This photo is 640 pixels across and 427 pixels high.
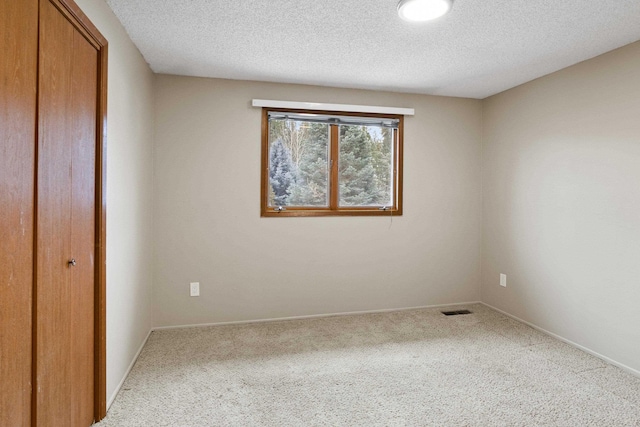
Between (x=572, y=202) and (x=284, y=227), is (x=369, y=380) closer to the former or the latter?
(x=284, y=227)

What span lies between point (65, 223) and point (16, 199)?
0.37m

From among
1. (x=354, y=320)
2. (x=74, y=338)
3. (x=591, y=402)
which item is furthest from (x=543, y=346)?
(x=74, y=338)

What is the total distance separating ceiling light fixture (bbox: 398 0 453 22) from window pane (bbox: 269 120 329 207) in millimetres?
1605

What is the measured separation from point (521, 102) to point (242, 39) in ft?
8.71

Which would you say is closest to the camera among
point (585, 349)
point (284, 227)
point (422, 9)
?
point (422, 9)

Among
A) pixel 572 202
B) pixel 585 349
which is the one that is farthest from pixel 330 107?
pixel 585 349

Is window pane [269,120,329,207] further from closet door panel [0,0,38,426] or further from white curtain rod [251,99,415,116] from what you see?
closet door panel [0,0,38,426]

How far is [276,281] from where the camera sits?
Answer: 350 cm

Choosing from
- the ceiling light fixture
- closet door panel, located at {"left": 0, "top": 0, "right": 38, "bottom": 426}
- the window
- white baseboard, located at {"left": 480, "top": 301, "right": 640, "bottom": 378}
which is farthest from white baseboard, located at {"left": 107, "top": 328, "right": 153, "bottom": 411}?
white baseboard, located at {"left": 480, "top": 301, "right": 640, "bottom": 378}

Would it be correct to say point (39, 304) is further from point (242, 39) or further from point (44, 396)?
point (242, 39)

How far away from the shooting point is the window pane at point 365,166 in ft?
12.1

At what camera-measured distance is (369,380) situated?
2.39 m

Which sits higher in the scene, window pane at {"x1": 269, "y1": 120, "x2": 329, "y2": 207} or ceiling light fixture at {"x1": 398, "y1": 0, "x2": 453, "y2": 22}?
ceiling light fixture at {"x1": 398, "y1": 0, "x2": 453, "y2": 22}

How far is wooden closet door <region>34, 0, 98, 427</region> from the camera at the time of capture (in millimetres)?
1405
